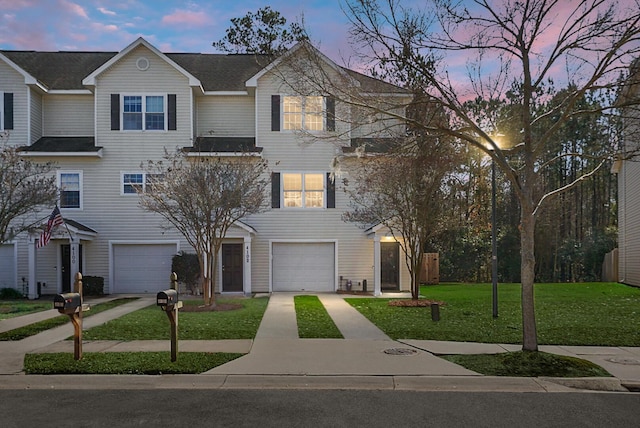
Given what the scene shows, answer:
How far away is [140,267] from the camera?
23.9 metres

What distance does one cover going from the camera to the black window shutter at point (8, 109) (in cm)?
2297

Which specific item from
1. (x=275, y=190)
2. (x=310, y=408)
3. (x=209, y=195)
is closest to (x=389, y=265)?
(x=275, y=190)

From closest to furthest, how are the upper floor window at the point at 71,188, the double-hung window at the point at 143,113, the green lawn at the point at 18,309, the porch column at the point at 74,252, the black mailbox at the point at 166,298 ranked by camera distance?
the black mailbox at the point at 166,298, the green lawn at the point at 18,309, the porch column at the point at 74,252, the upper floor window at the point at 71,188, the double-hung window at the point at 143,113

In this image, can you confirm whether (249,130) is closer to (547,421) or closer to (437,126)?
(437,126)

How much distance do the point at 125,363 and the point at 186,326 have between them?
417 cm

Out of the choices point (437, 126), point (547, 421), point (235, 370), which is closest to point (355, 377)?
point (235, 370)

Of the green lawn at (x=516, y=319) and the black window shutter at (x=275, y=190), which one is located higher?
the black window shutter at (x=275, y=190)

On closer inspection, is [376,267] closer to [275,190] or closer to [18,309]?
[275,190]

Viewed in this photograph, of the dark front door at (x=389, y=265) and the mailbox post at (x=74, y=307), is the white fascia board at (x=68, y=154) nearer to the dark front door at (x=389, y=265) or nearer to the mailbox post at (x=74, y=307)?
the dark front door at (x=389, y=265)

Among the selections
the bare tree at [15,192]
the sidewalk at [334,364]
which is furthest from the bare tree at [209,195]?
the sidewalk at [334,364]

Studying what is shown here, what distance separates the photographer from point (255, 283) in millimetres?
23906

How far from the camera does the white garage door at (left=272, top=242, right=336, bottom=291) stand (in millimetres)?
24266

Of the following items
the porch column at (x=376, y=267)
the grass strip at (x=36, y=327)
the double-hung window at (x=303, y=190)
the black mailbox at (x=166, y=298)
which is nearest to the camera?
the black mailbox at (x=166, y=298)

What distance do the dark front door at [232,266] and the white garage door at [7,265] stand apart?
26.7 ft
